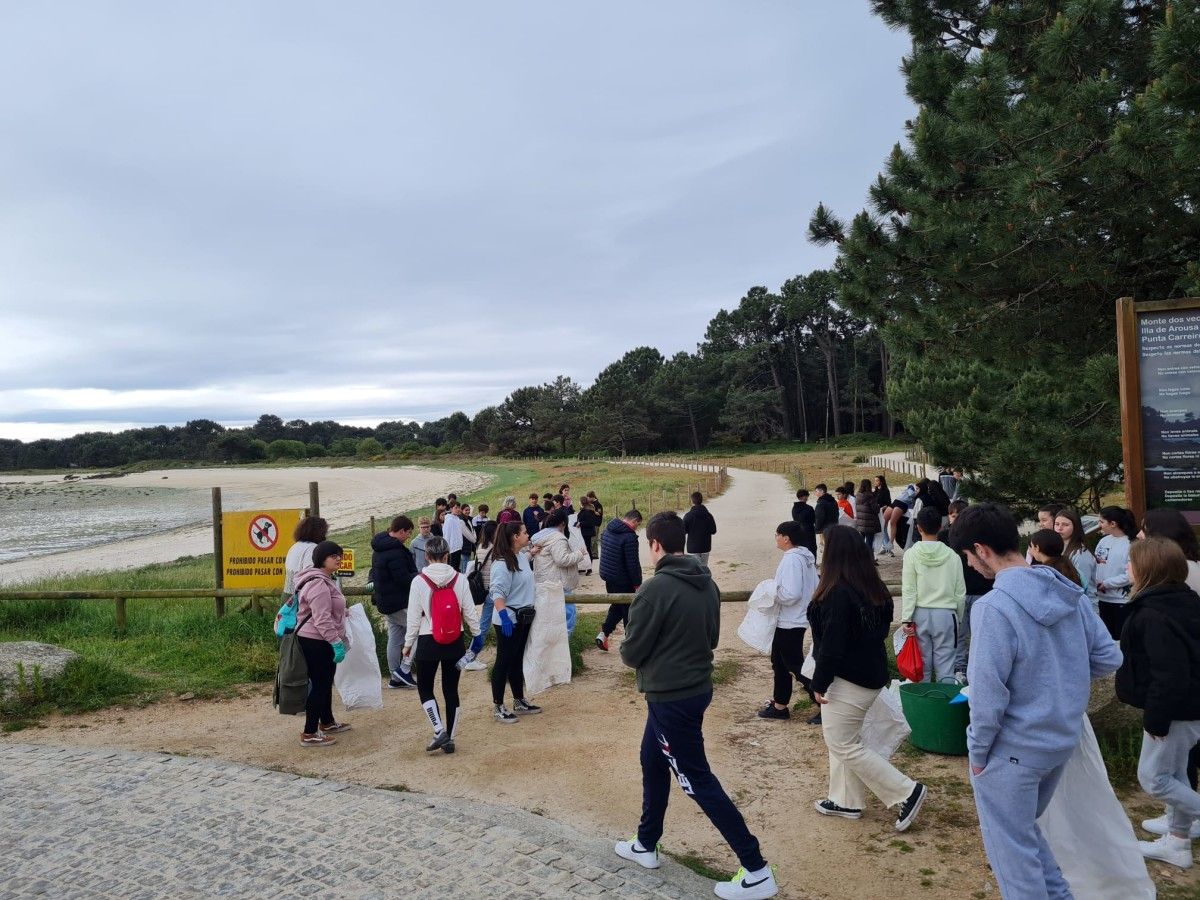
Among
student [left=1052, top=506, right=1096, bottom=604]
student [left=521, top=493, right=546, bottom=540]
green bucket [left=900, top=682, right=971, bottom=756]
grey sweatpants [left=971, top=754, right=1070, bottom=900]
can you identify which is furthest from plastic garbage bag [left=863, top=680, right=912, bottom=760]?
student [left=521, top=493, right=546, bottom=540]

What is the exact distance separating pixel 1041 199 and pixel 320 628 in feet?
21.8

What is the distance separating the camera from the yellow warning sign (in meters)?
9.66

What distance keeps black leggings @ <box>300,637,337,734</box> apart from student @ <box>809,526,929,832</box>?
3.56 metres

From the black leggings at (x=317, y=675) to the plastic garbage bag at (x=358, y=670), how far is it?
38cm

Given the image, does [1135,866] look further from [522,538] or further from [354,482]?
[354,482]

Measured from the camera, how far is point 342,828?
422 centimetres

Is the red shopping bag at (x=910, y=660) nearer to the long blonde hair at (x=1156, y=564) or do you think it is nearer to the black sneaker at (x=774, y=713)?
the black sneaker at (x=774, y=713)

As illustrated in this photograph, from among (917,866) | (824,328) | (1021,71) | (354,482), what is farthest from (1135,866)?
(824,328)

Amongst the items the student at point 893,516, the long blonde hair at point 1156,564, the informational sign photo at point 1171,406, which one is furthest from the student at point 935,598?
the student at point 893,516

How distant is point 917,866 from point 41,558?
107 feet

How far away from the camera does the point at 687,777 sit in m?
3.58

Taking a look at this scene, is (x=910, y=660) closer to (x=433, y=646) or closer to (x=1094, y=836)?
(x=1094, y=836)

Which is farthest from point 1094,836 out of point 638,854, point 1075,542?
point 1075,542

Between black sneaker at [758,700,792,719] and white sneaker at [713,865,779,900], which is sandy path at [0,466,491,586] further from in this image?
white sneaker at [713,865,779,900]
